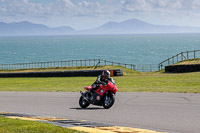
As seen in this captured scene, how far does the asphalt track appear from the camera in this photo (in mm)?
10970

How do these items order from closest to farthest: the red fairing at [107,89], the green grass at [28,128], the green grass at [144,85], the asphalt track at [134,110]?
the green grass at [28,128]
the asphalt track at [134,110]
the red fairing at [107,89]
the green grass at [144,85]

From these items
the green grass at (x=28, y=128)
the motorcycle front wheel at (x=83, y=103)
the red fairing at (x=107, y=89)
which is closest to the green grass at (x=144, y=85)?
the motorcycle front wheel at (x=83, y=103)

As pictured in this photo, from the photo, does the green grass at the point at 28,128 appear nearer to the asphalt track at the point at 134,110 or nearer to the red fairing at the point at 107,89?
the asphalt track at the point at 134,110

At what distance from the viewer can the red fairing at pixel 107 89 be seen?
46.1 ft

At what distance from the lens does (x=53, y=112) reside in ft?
48.0

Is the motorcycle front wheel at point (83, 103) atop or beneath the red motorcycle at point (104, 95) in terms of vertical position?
beneath

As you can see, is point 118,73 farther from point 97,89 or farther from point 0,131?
point 0,131

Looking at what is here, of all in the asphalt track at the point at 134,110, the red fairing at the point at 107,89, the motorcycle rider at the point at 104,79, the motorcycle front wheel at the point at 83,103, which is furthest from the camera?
the motorcycle front wheel at the point at 83,103

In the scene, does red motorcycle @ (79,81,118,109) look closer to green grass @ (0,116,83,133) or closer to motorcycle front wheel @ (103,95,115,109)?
motorcycle front wheel @ (103,95,115,109)

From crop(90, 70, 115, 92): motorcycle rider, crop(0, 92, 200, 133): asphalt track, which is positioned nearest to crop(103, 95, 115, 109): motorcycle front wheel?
crop(0, 92, 200, 133): asphalt track

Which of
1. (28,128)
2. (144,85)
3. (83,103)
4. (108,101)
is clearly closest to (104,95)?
(108,101)

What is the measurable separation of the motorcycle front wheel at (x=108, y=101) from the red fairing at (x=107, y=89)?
0.25 metres

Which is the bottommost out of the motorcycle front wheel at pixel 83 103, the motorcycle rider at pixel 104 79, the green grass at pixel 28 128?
the green grass at pixel 28 128

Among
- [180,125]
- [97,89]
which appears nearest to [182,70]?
[97,89]
